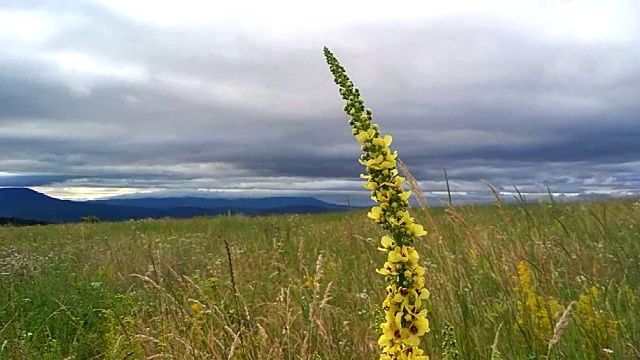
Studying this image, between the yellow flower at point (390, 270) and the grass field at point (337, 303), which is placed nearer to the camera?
the yellow flower at point (390, 270)

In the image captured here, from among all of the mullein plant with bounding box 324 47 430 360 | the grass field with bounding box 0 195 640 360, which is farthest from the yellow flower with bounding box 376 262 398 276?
the grass field with bounding box 0 195 640 360

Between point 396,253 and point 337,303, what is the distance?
3.77 metres

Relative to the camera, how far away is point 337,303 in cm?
514

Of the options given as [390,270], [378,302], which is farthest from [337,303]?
[390,270]

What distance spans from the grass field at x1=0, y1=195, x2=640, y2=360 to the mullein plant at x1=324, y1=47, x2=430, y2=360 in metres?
0.86

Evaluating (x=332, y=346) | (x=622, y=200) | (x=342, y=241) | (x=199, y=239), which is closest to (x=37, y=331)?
(x=332, y=346)

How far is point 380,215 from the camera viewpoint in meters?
1.50

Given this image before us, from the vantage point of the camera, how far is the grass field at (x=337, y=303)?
3.32 m

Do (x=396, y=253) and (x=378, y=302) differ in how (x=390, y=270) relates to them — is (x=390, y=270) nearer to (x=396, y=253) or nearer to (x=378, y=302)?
(x=396, y=253)

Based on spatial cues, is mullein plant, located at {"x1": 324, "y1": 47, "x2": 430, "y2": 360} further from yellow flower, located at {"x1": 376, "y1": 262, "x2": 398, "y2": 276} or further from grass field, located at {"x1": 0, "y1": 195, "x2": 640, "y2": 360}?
grass field, located at {"x1": 0, "y1": 195, "x2": 640, "y2": 360}

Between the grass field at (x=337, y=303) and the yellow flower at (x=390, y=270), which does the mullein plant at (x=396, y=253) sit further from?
the grass field at (x=337, y=303)

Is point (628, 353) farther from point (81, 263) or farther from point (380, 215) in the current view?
point (81, 263)

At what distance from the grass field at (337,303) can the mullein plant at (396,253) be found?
858 millimetres

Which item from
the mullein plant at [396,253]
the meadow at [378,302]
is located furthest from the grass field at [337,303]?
the mullein plant at [396,253]
